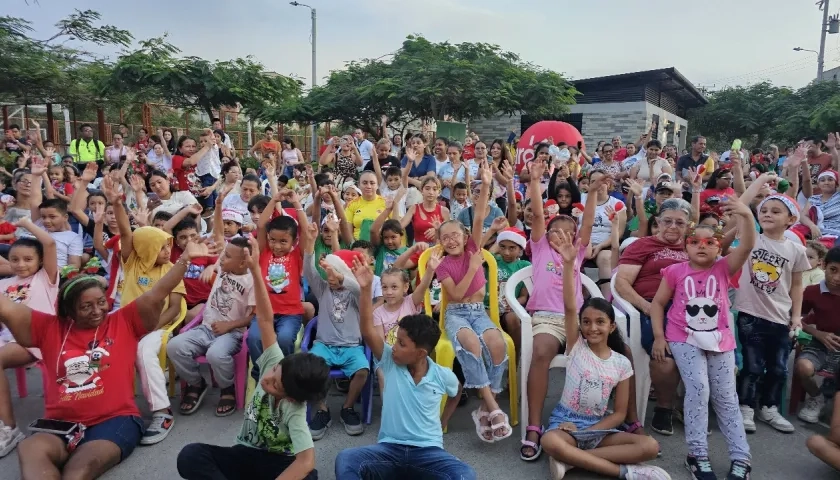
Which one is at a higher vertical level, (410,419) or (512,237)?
(512,237)

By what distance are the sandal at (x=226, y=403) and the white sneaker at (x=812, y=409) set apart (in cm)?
384

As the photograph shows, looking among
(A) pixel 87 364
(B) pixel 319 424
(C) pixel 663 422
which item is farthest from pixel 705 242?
(A) pixel 87 364

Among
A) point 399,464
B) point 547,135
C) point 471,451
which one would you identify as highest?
point 547,135

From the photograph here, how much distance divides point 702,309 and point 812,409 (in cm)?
125

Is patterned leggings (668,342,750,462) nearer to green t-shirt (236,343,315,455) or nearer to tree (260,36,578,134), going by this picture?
green t-shirt (236,343,315,455)

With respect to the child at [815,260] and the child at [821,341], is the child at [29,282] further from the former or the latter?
the child at [815,260]

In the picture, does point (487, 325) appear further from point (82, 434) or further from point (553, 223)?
point (82, 434)

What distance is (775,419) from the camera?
139 inches

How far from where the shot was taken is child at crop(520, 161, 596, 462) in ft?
10.8

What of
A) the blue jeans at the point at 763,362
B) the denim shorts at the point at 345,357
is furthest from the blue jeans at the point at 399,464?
the blue jeans at the point at 763,362

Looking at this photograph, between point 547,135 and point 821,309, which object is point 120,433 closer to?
point 821,309

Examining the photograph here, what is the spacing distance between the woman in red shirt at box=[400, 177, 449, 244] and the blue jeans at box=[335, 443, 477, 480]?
262 centimetres

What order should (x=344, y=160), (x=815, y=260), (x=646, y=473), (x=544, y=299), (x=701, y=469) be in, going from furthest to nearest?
1. (x=344, y=160)
2. (x=815, y=260)
3. (x=544, y=299)
4. (x=701, y=469)
5. (x=646, y=473)

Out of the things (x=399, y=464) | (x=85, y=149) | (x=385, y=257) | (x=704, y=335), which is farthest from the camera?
(x=85, y=149)
